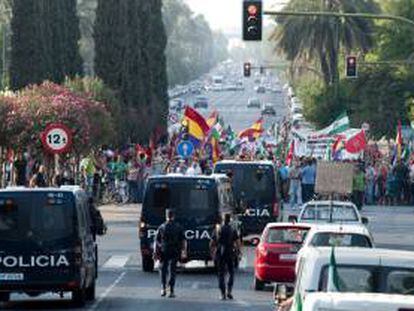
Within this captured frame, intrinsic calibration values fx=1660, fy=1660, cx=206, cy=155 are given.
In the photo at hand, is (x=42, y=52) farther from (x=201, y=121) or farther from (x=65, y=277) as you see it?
(x=65, y=277)

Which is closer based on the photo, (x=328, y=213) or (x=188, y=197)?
(x=188, y=197)

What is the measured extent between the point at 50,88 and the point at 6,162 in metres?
5.63

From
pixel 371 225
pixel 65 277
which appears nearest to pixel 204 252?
pixel 65 277

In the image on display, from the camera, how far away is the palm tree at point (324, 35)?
92.0 metres

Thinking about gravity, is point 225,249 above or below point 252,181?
above

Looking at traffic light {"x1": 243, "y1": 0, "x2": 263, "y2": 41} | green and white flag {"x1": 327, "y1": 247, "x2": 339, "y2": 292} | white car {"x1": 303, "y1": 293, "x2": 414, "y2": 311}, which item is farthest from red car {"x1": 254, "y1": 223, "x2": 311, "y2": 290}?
white car {"x1": 303, "y1": 293, "x2": 414, "y2": 311}

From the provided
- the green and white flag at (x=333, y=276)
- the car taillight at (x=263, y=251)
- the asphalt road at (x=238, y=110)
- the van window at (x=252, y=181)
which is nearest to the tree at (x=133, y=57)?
the van window at (x=252, y=181)

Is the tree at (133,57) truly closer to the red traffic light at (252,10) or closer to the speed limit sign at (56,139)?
the speed limit sign at (56,139)

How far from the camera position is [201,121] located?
2267 inches

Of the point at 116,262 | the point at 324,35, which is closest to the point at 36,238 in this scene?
the point at 116,262

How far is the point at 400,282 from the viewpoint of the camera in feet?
46.1

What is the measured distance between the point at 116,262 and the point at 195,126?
23.7 meters

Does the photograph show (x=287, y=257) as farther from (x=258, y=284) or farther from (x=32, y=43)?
(x=32, y=43)

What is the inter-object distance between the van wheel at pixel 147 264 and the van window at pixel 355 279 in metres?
17.9
